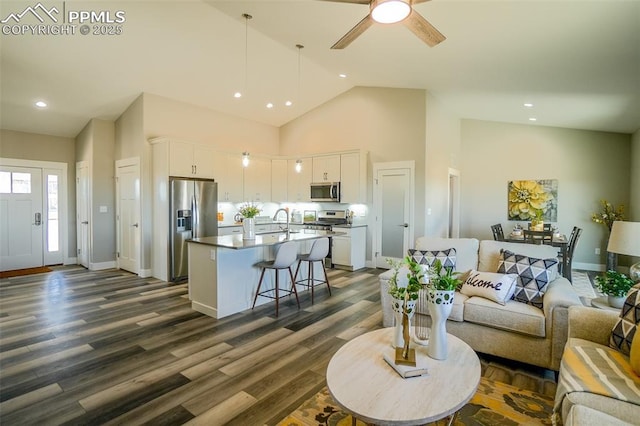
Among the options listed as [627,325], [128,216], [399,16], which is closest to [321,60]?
[399,16]

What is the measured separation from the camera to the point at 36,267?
21.7 feet

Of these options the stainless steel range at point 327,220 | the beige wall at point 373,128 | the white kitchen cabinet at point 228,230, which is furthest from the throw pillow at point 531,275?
the white kitchen cabinet at point 228,230

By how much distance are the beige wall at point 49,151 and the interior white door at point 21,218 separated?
308mm

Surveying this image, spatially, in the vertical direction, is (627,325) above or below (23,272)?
above

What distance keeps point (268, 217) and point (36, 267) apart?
481cm

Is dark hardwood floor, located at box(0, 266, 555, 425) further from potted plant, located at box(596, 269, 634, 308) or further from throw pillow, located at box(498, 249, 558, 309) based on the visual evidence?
potted plant, located at box(596, 269, 634, 308)

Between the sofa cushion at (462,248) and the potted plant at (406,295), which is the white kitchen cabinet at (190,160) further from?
the potted plant at (406,295)

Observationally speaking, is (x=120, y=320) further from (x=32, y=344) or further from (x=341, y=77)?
(x=341, y=77)

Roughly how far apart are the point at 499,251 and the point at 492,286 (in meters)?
0.63

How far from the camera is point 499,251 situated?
338cm

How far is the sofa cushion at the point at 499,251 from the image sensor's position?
3.16 m

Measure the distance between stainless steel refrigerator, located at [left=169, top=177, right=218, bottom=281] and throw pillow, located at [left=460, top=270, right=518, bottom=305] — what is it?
14.5ft

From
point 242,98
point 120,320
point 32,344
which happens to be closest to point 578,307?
point 120,320

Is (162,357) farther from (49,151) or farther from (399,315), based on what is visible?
(49,151)
